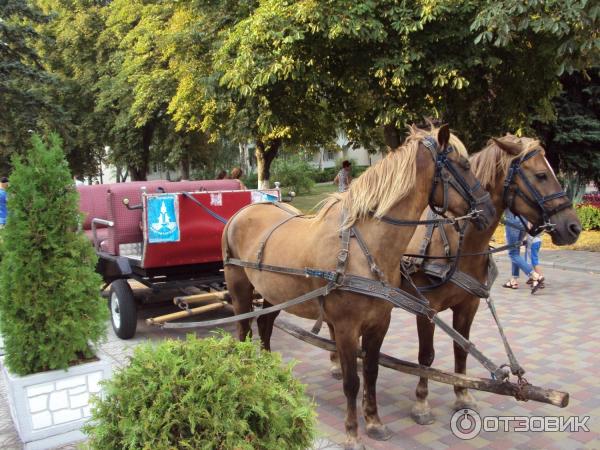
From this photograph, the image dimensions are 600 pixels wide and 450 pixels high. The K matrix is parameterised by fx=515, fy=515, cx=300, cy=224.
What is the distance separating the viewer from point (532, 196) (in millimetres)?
3711

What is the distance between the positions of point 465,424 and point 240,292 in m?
2.31

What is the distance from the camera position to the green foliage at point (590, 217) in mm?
12805

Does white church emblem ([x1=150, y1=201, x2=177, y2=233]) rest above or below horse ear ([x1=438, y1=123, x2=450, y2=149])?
below

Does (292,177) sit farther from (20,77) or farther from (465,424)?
(465,424)

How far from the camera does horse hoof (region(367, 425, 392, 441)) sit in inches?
147

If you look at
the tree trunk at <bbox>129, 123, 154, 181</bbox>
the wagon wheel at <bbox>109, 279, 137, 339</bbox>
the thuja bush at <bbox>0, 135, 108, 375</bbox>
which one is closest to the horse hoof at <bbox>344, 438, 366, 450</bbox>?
the thuja bush at <bbox>0, 135, 108, 375</bbox>

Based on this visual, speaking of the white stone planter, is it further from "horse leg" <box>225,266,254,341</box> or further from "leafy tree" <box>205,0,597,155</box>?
"leafy tree" <box>205,0,597,155</box>

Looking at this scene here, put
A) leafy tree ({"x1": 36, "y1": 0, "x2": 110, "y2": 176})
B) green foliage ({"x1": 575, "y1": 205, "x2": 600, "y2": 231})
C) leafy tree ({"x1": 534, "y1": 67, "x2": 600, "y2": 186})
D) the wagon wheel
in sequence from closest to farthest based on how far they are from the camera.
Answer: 1. the wagon wheel
2. green foliage ({"x1": 575, "y1": 205, "x2": 600, "y2": 231})
3. leafy tree ({"x1": 534, "y1": 67, "x2": 600, "y2": 186})
4. leafy tree ({"x1": 36, "y1": 0, "x2": 110, "y2": 176})

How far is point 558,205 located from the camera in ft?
12.1

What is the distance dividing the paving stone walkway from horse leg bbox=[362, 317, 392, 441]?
2.8 inches

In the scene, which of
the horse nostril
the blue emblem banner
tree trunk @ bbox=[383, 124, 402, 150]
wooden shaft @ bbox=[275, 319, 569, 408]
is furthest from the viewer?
tree trunk @ bbox=[383, 124, 402, 150]

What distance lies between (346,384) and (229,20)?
495 inches

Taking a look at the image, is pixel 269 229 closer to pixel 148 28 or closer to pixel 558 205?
pixel 558 205

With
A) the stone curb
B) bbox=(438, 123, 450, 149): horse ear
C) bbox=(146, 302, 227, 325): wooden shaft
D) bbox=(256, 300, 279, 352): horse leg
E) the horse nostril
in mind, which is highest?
bbox=(438, 123, 450, 149): horse ear
